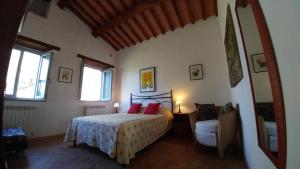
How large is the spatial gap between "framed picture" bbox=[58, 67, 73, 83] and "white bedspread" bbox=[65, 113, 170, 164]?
1707 millimetres

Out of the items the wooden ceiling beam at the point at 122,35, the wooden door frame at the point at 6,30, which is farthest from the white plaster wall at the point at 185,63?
the wooden door frame at the point at 6,30

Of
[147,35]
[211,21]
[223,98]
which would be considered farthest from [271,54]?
[147,35]

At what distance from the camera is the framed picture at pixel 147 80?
440 centimetres

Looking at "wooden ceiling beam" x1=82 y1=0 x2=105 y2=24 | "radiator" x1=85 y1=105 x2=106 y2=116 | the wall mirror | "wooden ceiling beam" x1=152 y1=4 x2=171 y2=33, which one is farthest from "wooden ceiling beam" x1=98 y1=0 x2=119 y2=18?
the wall mirror

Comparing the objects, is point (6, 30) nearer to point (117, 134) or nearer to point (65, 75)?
point (117, 134)

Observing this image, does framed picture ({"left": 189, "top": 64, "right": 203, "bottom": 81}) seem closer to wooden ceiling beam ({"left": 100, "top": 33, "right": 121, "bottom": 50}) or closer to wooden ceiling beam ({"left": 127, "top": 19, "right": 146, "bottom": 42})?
wooden ceiling beam ({"left": 127, "top": 19, "right": 146, "bottom": 42})

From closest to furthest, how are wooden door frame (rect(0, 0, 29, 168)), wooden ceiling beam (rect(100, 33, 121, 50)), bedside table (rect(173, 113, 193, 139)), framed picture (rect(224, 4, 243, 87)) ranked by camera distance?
wooden door frame (rect(0, 0, 29, 168)), framed picture (rect(224, 4, 243, 87)), bedside table (rect(173, 113, 193, 139)), wooden ceiling beam (rect(100, 33, 121, 50))

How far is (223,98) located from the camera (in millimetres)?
3166

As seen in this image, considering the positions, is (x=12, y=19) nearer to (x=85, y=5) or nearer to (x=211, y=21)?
(x=211, y=21)

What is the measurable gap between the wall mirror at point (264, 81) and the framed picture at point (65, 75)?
4.23 meters

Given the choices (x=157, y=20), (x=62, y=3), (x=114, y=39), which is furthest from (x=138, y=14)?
(x=62, y=3)

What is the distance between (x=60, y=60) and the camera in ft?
12.1

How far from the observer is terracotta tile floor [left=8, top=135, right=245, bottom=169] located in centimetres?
183

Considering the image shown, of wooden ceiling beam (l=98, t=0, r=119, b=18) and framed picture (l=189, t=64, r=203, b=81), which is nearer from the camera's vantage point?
framed picture (l=189, t=64, r=203, b=81)
